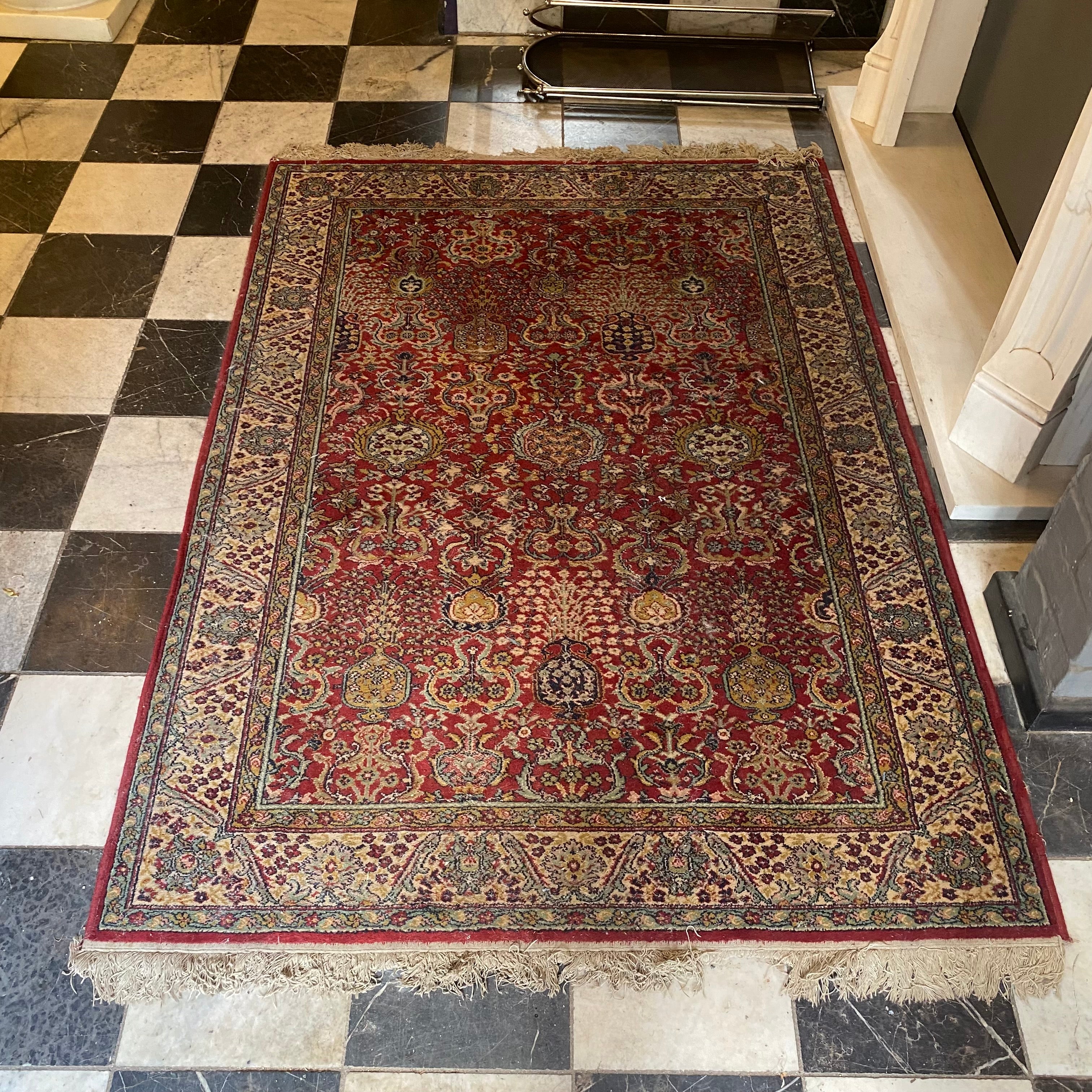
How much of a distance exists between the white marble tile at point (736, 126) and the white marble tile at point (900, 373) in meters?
0.88

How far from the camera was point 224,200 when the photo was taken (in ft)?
10.1

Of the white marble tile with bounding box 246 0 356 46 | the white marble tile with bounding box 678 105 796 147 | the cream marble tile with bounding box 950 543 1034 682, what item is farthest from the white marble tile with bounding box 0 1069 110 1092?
the white marble tile with bounding box 246 0 356 46

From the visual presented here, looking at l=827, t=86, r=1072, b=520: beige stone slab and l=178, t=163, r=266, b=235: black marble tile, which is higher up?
l=827, t=86, r=1072, b=520: beige stone slab

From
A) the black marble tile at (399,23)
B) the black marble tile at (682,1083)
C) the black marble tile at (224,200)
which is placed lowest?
the black marble tile at (682,1083)

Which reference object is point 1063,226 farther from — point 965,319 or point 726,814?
point 726,814

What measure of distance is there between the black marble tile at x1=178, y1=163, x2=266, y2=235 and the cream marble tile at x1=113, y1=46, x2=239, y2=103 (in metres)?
0.44

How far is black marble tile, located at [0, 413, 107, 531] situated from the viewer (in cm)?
233

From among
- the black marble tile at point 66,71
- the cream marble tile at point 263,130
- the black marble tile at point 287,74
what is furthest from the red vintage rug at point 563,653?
the black marble tile at point 66,71

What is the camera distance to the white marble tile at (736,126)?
10.8ft

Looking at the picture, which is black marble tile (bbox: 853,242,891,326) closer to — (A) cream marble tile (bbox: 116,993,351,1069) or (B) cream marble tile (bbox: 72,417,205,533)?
(B) cream marble tile (bbox: 72,417,205,533)

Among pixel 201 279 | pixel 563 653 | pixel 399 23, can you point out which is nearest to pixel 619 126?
pixel 399 23

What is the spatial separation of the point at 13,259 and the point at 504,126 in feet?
4.76

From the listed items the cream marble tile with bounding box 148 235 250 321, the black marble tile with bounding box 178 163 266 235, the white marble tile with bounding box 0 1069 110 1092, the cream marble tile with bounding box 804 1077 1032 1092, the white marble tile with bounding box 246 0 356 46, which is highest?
the white marble tile with bounding box 246 0 356 46

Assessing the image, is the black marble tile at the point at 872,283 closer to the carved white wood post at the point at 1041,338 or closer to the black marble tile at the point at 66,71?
the carved white wood post at the point at 1041,338
